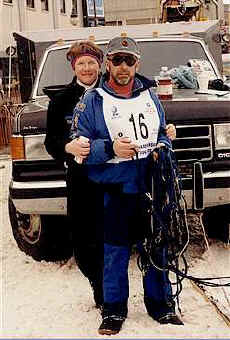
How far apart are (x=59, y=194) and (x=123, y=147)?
1311 millimetres

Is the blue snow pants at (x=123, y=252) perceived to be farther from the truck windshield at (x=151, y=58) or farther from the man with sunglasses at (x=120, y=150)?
the truck windshield at (x=151, y=58)

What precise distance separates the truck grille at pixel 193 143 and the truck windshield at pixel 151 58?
1430 mm

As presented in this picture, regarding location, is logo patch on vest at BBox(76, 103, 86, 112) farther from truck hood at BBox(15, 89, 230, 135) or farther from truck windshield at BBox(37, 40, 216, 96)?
truck windshield at BBox(37, 40, 216, 96)

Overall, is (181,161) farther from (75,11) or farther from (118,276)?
(75,11)

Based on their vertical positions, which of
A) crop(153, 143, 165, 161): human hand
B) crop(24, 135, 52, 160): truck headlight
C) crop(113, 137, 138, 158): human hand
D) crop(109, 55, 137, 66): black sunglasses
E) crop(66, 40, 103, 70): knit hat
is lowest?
crop(24, 135, 52, 160): truck headlight

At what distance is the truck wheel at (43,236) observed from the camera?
470 centimetres

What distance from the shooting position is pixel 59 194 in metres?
4.26

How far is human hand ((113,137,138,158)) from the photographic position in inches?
120

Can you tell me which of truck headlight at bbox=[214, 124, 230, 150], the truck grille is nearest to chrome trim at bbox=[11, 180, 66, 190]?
the truck grille

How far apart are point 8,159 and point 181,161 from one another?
6974 mm

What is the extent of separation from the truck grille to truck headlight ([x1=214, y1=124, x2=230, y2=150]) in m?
0.05

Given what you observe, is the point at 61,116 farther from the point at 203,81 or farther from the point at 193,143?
the point at 203,81

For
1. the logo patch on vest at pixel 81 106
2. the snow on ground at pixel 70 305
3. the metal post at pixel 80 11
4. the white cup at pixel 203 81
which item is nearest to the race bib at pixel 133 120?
the logo patch on vest at pixel 81 106

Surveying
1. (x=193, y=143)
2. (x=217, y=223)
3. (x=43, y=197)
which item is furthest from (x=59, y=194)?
(x=217, y=223)
